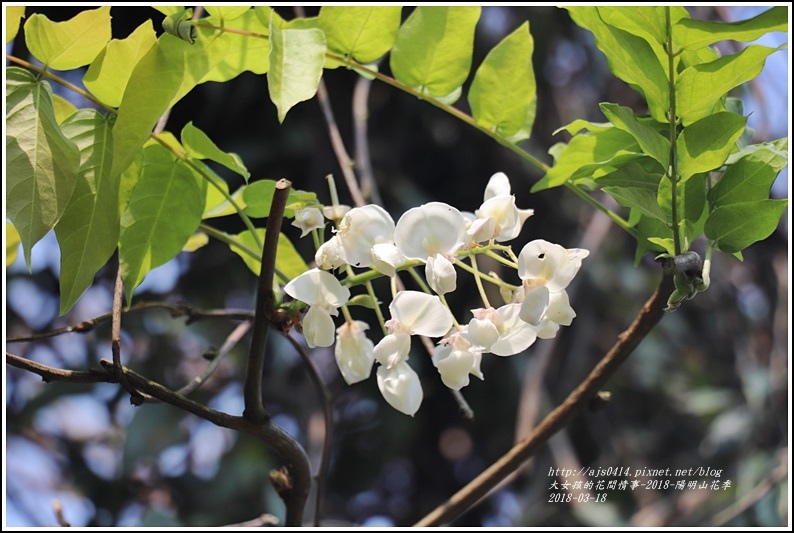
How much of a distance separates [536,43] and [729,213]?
1186 mm

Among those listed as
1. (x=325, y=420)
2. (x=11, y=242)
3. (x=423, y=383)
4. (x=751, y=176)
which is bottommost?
(x=423, y=383)

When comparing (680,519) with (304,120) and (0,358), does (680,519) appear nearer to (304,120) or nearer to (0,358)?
(304,120)

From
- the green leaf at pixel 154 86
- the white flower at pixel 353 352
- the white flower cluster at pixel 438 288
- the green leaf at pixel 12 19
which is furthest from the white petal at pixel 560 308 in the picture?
the green leaf at pixel 12 19

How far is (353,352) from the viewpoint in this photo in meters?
0.43

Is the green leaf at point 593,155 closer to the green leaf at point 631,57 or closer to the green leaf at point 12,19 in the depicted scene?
the green leaf at point 631,57

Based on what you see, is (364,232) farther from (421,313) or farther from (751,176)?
(751,176)

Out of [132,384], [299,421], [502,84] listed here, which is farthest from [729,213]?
[299,421]

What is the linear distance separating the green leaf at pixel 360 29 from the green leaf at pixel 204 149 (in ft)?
0.33

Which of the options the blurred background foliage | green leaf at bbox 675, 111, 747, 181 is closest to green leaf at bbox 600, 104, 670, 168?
green leaf at bbox 675, 111, 747, 181

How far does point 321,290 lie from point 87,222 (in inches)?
5.2

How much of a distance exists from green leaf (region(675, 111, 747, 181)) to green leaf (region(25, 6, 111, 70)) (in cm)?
33

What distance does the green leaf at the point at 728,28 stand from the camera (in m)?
0.41

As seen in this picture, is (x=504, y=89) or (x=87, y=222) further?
(x=504, y=89)

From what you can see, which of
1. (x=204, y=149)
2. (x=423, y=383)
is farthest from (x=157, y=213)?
(x=423, y=383)
